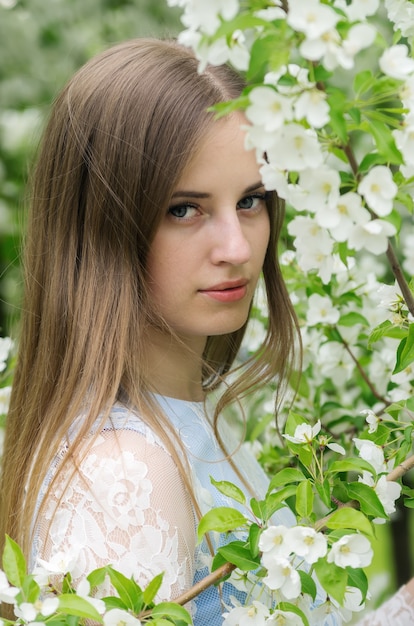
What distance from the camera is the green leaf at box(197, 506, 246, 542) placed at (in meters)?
1.15

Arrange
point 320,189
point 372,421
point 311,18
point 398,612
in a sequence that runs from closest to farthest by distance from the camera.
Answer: point 311,18 < point 320,189 < point 372,421 < point 398,612

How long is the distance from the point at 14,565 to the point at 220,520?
0.26 m

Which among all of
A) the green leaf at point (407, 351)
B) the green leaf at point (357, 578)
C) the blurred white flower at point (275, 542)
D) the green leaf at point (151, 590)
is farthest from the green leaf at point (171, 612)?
the green leaf at point (407, 351)

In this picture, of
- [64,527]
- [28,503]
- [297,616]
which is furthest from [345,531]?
[28,503]

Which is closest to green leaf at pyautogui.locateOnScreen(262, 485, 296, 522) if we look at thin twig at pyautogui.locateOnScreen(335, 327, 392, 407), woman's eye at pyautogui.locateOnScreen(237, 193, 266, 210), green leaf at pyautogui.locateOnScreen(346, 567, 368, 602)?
green leaf at pyautogui.locateOnScreen(346, 567, 368, 602)

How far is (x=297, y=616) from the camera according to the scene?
118cm

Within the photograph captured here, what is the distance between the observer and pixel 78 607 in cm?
104

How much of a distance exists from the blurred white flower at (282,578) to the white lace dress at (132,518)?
145 millimetres

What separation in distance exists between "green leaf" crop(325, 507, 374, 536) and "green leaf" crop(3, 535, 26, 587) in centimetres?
38

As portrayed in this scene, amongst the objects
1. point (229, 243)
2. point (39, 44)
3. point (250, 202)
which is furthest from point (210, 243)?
point (39, 44)

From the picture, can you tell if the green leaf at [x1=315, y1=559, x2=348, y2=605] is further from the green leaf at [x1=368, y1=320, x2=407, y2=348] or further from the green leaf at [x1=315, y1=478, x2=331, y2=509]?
the green leaf at [x1=368, y1=320, x2=407, y2=348]

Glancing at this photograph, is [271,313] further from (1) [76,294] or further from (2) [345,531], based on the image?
(2) [345,531]

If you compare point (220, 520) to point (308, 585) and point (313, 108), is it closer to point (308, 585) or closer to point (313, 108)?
point (308, 585)

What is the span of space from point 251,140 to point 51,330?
0.75 m
